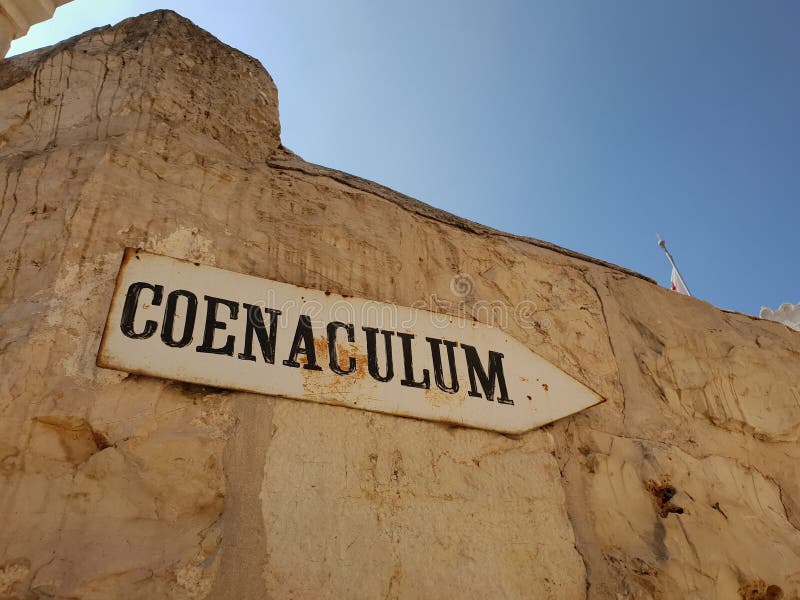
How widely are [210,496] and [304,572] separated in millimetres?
249

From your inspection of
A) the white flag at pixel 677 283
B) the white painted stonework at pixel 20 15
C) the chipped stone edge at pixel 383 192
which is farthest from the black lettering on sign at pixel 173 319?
the white flag at pixel 677 283

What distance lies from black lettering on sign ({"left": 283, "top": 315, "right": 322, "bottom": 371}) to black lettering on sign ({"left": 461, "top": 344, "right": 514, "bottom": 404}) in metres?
0.46

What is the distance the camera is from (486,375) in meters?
1.92

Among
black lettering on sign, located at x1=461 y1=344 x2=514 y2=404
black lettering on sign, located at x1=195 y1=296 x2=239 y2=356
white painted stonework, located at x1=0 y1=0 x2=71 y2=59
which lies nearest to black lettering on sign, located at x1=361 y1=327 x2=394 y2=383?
black lettering on sign, located at x1=461 y1=344 x2=514 y2=404

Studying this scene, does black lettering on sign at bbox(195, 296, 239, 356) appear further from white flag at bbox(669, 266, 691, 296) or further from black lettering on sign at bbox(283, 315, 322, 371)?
white flag at bbox(669, 266, 691, 296)

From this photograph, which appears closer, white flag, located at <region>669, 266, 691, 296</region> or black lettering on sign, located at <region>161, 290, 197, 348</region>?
black lettering on sign, located at <region>161, 290, 197, 348</region>

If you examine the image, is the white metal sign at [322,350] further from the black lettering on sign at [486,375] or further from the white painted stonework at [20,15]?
the white painted stonework at [20,15]

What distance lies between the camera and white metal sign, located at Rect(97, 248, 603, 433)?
153 cm

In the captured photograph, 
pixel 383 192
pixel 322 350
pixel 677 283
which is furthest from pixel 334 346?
pixel 677 283

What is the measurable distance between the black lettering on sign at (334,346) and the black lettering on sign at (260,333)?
0.14 metres

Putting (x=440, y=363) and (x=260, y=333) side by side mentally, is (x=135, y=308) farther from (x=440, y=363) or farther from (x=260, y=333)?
(x=440, y=363)

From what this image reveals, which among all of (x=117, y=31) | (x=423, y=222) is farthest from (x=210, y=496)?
(x=117, y=31)

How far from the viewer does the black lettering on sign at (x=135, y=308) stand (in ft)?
4.91

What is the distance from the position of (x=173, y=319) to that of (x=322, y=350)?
0.37 metres
